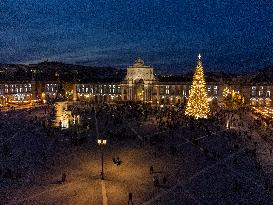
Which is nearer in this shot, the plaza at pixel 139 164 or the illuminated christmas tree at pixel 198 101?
the plaza at pixel 139 164

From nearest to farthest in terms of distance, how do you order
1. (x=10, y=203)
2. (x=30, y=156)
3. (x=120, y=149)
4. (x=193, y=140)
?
(x=10, y=203)
(x=30, y=156)
(x=120, y=149)
(x=193, y=140)

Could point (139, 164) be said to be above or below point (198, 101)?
below

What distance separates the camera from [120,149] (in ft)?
130

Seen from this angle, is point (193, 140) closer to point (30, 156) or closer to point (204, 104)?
point (30, 156)

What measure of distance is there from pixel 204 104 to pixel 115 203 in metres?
39.4

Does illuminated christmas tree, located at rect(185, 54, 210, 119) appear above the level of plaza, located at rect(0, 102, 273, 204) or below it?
above

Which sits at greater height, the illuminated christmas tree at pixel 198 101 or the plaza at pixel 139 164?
the illuminated christmas tree at pixel 198 101

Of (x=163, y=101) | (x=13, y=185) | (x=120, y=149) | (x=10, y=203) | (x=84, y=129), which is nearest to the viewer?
(x=10, y=203)

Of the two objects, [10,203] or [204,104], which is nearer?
[10,203]

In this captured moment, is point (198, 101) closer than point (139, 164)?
No

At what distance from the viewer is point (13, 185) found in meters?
27.7

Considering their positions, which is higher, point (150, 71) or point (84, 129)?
point (150, 71)

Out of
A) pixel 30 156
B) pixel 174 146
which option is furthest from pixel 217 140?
pixel 30 156

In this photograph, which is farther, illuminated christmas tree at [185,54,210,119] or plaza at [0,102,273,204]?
illuminated christmas tree at [185,54,210,119]
